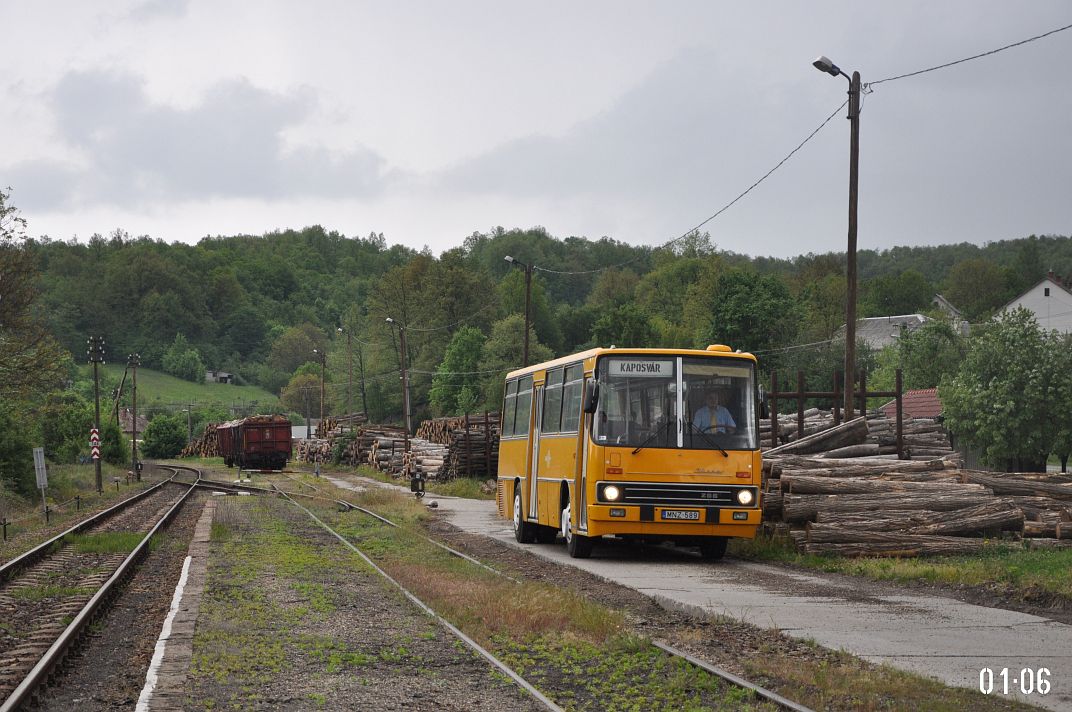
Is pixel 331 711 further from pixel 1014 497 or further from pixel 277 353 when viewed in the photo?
pixel 277 353

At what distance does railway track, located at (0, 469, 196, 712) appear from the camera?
9.73 m

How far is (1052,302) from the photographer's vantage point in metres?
98.1

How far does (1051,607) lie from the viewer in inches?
492

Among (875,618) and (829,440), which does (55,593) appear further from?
(829,440)

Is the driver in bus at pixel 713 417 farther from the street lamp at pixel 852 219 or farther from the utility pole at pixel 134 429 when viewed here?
the utility pole at pixel 134 429

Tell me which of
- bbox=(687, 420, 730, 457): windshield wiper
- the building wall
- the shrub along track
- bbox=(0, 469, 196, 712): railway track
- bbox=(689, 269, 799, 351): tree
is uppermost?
the building wall

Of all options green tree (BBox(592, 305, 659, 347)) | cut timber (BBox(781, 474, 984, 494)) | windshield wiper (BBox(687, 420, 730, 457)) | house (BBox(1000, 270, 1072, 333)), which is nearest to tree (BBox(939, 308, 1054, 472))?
cut timber (BBox(781, 474, 984, 494))

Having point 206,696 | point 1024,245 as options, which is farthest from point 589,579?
point 1024,245

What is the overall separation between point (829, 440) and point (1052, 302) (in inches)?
3301

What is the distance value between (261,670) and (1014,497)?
41.4 feet

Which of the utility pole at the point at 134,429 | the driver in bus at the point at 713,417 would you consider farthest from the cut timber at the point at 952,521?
the utility pole at the point at 134,429

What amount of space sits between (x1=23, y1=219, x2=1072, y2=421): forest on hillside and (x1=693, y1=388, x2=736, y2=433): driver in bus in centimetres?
6236
